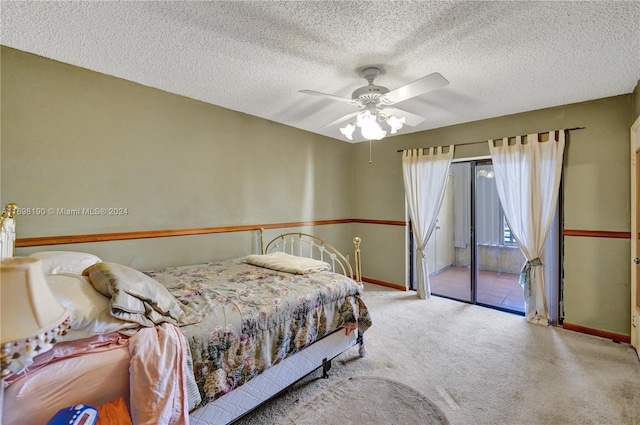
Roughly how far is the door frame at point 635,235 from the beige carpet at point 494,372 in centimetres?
23

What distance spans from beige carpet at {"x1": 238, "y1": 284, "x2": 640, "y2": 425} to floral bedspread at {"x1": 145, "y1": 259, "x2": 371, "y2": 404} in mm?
372

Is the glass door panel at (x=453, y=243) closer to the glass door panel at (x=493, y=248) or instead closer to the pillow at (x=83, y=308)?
the glass door panel at (x=493, y=248)

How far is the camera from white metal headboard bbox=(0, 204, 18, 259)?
162 centimetres

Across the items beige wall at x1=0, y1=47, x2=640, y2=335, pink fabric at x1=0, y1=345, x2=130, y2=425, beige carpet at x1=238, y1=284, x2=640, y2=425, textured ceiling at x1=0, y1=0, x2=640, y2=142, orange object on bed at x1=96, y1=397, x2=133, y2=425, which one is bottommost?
beige carpet at x1=238, y1=284, x2=640, y2=425

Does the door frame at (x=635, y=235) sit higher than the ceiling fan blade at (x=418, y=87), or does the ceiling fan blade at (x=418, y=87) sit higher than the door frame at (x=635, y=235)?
the ceiling fan blade at (x=418, y=87)

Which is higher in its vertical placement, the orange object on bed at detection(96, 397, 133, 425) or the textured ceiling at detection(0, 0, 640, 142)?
the textured ceiling at detection(0, 0, 640, 142)

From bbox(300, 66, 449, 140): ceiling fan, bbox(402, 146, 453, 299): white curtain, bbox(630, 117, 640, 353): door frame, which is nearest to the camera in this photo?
bbox(300, 66, 449, 140): ceiling fan

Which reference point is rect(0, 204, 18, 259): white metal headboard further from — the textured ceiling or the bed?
the textured ceiling

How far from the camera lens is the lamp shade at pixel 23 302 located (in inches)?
30.9

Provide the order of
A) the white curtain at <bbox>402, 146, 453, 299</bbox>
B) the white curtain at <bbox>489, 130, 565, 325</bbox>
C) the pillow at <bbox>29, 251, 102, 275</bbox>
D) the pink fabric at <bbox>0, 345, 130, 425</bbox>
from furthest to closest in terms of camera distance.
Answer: the white curtain at <bbox>402, 146, 453, 299</bbox> < the white curtain at <bbox>489, 130, 565, 325</bbox> < the pillow at <bbox>29, 251, 102, 275</bbox> < the pink fabric at <bbox>0, 345, 130, 425</bbox>

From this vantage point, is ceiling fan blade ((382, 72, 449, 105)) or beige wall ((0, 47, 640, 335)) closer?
ceiling fan blade ((382, 72, 449, 105))

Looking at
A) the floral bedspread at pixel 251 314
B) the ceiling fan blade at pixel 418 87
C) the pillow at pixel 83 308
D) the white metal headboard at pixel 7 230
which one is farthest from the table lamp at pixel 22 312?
the ceiling fan blade at pixel 418 87

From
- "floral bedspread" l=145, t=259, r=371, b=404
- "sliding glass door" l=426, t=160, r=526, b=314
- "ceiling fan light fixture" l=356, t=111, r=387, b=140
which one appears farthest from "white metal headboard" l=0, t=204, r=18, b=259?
"sliding glass door" l=426, t=160, r=526, b=314

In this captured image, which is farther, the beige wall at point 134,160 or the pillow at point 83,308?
the beige wall at point 134,160
